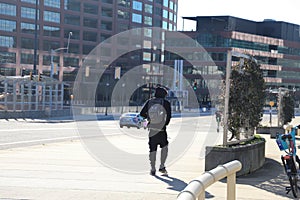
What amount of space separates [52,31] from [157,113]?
84366 mm

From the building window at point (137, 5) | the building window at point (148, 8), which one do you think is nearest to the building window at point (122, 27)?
the building window at point (137, 5)

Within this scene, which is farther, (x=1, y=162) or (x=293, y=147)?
(x=1, y=162)

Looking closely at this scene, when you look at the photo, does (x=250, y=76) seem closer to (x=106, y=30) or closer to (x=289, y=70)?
(x=106, y=30)

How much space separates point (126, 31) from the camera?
336 feet

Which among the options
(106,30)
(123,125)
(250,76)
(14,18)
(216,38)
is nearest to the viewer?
(250,76)

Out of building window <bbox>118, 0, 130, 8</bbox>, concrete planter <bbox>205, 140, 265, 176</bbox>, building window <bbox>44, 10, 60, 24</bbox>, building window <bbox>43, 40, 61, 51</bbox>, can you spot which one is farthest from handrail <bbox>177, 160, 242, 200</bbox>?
building window <bbox>118, 0, 130, 8</bbox>

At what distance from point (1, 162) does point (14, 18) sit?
78930 millimetres

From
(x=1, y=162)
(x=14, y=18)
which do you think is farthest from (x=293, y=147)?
(x=14, y=18)

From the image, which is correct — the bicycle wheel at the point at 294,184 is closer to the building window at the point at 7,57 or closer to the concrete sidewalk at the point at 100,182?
the concrete sidewalk at the point at 100,182

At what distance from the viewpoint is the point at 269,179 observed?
1030 centimetres

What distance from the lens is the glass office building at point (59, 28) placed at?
86938mm

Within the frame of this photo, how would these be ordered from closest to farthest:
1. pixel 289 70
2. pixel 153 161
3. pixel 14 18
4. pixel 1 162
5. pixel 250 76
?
pixel 153 161 → pixel 1 162 → pixel 250 76 → pixel 14 18 → pixel 289 70

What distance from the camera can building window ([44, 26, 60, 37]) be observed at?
90750 mm

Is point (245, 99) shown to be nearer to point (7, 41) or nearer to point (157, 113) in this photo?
point (157, 113)
